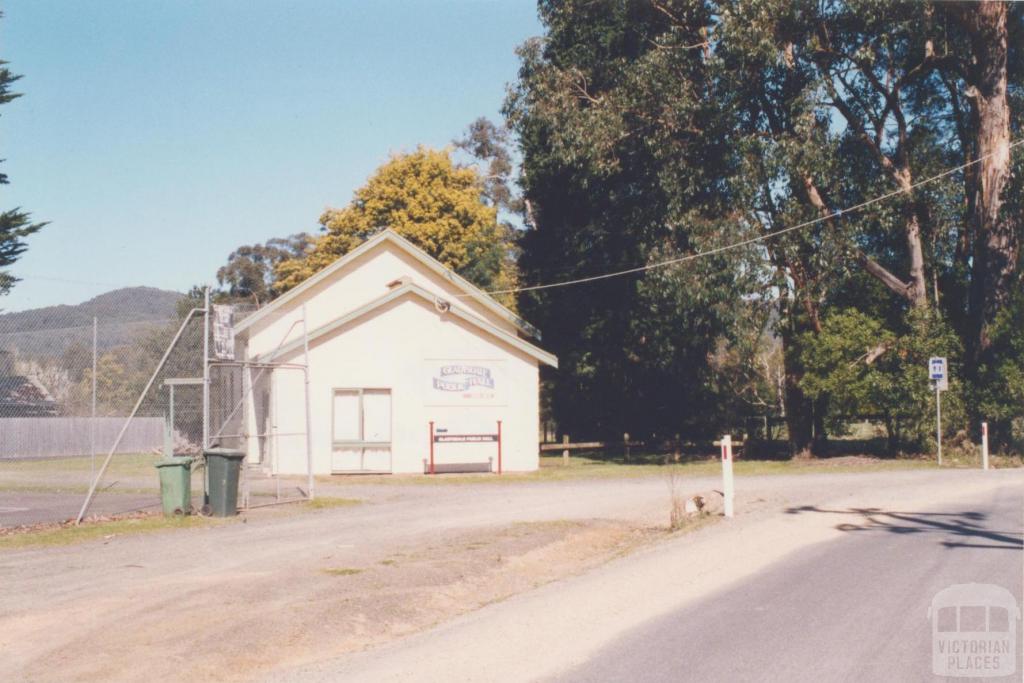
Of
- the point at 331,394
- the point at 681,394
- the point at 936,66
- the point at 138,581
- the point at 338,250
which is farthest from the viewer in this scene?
the point at 338,250

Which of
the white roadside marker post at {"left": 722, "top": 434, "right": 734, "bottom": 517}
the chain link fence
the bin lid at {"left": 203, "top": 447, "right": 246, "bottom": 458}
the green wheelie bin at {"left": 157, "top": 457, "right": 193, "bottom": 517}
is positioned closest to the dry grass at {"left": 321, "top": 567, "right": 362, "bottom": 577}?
the chain link fence

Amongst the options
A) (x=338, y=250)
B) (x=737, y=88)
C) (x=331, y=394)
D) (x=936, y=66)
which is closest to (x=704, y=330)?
(x=737, y=88)

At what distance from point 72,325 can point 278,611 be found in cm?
956

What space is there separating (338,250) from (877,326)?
117 ft

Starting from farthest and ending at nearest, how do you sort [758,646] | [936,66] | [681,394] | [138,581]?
[681,394], [936,66], [138,581], [758,646]

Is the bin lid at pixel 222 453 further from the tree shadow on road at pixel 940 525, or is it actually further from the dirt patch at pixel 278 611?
the tree shadow on road at pixel 940 525

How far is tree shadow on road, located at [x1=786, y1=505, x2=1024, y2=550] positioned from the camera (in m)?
12.1

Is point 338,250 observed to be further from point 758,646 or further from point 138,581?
point 758,646

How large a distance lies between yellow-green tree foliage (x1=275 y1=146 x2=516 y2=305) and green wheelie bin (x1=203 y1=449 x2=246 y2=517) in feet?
121

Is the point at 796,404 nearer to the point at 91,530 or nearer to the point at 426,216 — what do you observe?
the point at 91,530

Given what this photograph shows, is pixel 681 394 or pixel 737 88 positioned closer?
pixel 737 88

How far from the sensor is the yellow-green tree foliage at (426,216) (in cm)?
5556

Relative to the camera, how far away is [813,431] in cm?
3469

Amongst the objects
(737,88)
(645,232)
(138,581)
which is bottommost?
(138,581)
